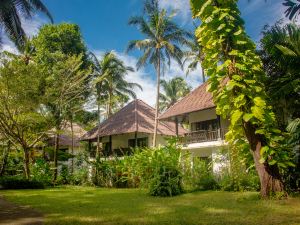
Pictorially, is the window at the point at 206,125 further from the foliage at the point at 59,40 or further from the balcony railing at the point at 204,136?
the foliage at the point at 59,40

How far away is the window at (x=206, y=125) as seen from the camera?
22.5 m

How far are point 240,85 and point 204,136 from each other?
13.0m

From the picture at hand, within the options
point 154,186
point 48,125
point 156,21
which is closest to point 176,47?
point 156,21

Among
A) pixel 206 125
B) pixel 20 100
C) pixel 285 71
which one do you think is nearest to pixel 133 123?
pixel 206 125

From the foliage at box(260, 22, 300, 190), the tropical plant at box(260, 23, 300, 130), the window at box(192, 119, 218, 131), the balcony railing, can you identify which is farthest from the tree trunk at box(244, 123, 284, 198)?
the window at box(192, 119, 218, 131)

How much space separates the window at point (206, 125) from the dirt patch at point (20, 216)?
587 inches

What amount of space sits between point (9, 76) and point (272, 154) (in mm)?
15020

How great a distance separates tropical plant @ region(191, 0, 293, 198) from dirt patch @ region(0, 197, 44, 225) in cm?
565

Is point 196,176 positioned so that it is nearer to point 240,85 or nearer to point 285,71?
point 285,71

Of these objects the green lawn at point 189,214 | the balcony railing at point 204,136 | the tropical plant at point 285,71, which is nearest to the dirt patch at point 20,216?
the green lawn at point 189,214

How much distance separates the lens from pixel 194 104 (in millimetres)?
21906

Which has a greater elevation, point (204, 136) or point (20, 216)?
point (204, 136)

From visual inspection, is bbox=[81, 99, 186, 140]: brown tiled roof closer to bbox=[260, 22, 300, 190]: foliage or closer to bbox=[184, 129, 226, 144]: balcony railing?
bbox=[184, 129, 226, 144]: balcony railing

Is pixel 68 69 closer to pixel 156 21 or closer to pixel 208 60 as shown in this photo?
pixel 156 21
